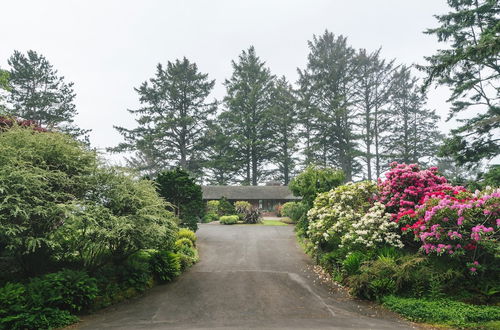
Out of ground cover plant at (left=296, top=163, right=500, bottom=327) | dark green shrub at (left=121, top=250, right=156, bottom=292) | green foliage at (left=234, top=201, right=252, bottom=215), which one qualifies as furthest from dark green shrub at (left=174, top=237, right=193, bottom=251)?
green foliage at (left=234, top=201, right=252, bottom=215)

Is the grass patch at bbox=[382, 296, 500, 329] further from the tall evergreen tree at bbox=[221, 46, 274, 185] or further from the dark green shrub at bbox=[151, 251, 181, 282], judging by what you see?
the tall evergreen tree at bbox=[221, 46, 274, 185]

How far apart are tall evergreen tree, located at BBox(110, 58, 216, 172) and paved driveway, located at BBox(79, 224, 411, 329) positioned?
93.8 feet

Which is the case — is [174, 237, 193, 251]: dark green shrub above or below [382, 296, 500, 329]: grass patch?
above

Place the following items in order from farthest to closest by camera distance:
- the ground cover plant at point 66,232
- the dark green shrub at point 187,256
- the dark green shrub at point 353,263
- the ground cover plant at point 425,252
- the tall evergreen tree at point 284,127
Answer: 1. the tall evergreen tree at point 284,127
2. the dark green shrub at point 187,256
3. the dark green shrub at point 353,263
4. the ground cover plant at point 425,252
5. the ground cover plant at point 66,232

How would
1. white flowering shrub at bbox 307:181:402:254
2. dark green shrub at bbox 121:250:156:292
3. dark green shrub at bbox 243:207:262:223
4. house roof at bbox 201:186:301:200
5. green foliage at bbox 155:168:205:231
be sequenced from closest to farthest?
dark green shrub at bbox 121:250:156:292 → white flowering shrub at bbox 307:181:402:254 → green foliage at bbox 155:168:205:231 → dark green shrub at bbox 243:207:262:223 → house roof at bbox 201:186:301:200

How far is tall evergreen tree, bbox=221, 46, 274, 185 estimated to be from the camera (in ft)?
137

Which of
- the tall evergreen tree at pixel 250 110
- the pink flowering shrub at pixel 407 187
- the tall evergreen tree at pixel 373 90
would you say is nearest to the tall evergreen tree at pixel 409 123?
the tall evergreen tree at pixel 373 90

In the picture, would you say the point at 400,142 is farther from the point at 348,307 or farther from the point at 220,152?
the point at 348,307

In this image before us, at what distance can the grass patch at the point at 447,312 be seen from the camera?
6.43m

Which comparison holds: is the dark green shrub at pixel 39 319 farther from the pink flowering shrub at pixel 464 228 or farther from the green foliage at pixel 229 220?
the green foliage at pixel 229 220

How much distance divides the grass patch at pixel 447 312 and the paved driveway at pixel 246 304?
0.40 metres

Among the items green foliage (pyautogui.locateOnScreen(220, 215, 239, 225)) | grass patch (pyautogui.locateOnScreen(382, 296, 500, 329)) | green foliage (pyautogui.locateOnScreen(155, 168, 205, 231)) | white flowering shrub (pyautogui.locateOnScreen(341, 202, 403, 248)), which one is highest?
green foliage (pyautogui.locateOnScreen(155, 168, 205, 231))

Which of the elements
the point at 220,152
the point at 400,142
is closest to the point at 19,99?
the point at 220,152

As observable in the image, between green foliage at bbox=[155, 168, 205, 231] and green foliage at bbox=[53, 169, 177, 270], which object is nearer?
green foliage at bbox=[53, 169, 177, 270]
